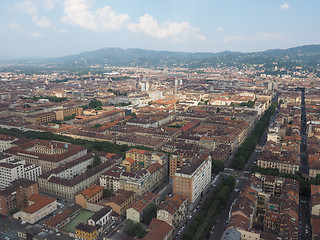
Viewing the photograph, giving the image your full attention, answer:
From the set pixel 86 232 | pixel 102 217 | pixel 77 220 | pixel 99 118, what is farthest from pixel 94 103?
pixel 86 232

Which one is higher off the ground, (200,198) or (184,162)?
(184,162)

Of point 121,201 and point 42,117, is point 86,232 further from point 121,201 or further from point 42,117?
point 42,117

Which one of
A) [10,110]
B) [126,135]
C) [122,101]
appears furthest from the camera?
[122,101]

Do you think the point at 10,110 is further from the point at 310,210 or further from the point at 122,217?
the point at 310,210

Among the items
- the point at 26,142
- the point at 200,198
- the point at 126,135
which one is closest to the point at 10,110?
the point at 26,142

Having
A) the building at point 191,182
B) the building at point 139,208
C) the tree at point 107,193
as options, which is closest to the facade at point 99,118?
the tree at point 107,193

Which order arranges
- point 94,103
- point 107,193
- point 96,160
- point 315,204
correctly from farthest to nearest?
point 94,103 < point 96,160 < point 107,193 < point 315,204
